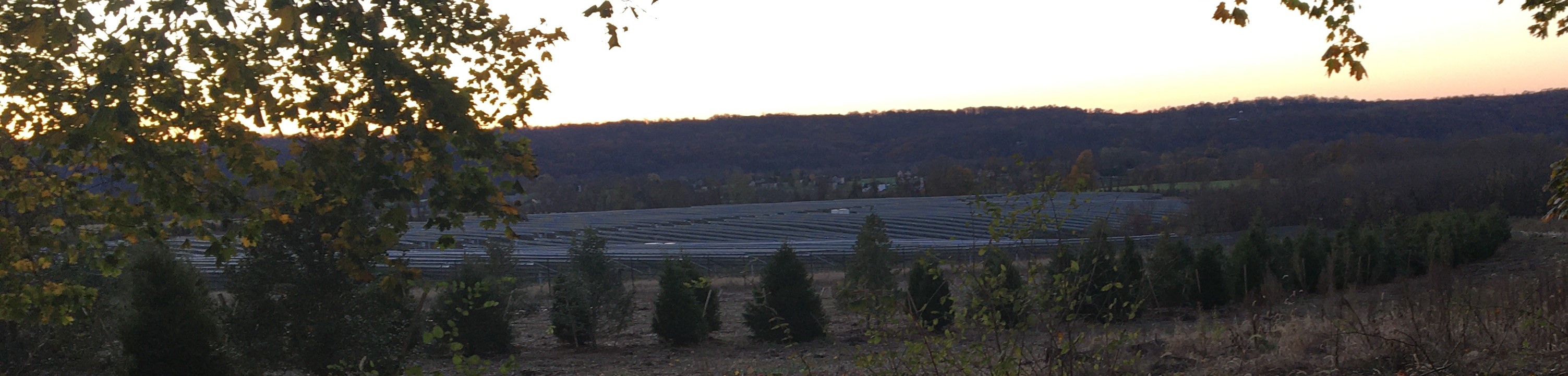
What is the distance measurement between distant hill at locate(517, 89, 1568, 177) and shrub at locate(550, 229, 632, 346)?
3460 centimetres

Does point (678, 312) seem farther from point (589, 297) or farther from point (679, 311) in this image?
point (589, 297)

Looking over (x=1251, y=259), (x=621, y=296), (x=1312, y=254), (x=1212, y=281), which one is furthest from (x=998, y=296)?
(x=1312, y=254)

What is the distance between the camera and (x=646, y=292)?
971 inches

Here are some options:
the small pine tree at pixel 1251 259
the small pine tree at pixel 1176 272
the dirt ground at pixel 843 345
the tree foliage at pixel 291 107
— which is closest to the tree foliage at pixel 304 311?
the dirt ground at pixel 843 345

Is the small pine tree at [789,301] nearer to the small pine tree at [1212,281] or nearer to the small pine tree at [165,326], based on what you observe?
the small pine tree at [1212,281]

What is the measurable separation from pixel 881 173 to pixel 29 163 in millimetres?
57782

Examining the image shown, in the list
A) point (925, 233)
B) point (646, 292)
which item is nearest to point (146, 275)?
point (646, 292)

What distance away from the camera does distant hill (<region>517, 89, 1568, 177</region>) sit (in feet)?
183

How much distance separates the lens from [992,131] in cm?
6234

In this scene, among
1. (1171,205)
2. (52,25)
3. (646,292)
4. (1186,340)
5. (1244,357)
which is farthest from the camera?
(1171,205)

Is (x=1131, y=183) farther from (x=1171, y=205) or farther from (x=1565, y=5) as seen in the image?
(x=1171, y=205)

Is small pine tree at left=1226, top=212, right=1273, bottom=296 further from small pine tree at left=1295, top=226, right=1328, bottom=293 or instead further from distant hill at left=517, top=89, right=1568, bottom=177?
distant hill at left=517, top=89, right=1568, bottom=177

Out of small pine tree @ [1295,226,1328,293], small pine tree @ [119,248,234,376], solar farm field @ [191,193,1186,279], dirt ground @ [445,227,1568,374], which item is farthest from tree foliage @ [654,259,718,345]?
small pine tree @ [1295,226,1328,293]

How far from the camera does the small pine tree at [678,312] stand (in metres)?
16.3
